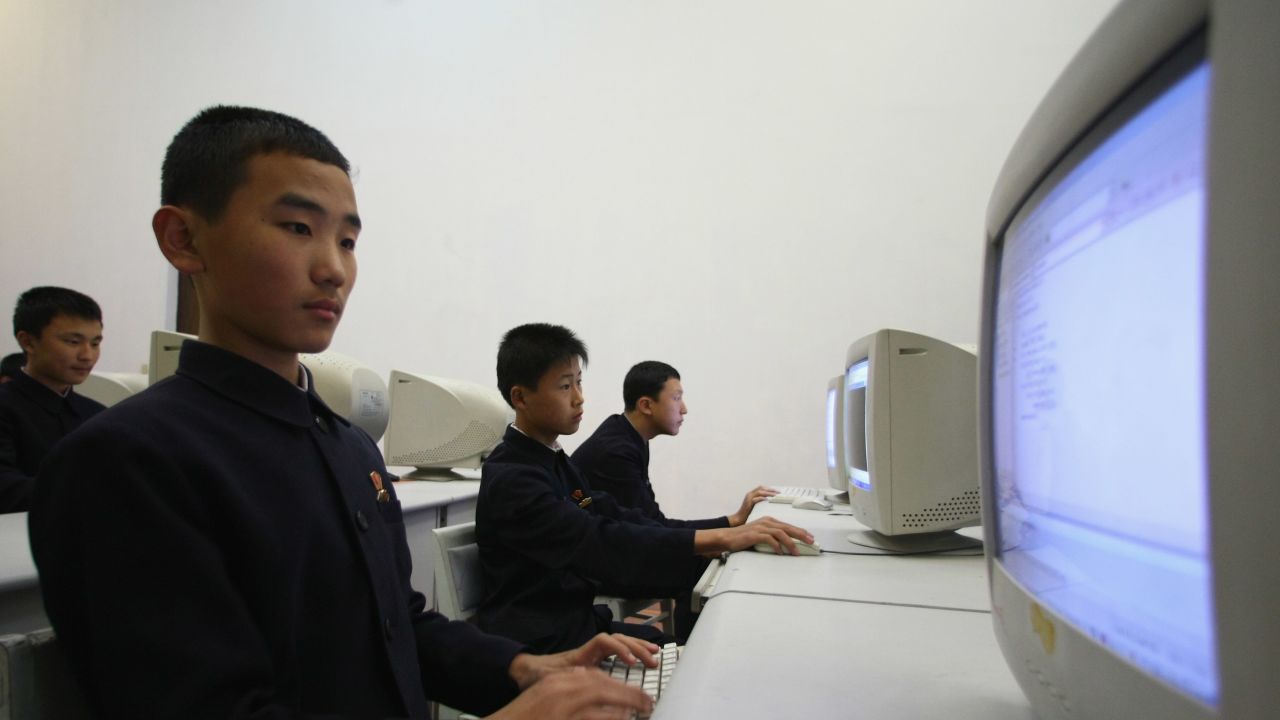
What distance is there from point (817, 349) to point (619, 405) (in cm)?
101

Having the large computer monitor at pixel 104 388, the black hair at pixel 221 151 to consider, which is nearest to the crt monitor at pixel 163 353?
the large computer monitor at pixel 104 388

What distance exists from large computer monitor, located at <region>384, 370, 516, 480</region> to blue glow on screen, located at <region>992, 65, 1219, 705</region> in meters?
2.29

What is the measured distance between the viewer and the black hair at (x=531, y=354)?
160 cm

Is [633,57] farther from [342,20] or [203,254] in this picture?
[203,254]

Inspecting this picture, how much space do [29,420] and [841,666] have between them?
2.44 metres

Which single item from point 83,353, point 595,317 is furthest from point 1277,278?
point 595,317

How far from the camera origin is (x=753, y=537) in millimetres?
1263

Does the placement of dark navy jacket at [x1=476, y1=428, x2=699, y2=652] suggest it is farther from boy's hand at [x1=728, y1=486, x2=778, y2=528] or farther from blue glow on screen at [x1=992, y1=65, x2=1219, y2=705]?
blue glow on screen at [x1=992, y1=65, x2=1219, y2=705]

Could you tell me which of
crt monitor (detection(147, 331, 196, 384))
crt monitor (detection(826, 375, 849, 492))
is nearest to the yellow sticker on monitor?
crt monitor (detection(826, 375, 849, 492))

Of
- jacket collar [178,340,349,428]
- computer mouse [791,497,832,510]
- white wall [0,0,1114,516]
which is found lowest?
computer mouse [791,497,832,510]

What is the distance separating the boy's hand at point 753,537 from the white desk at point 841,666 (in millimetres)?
382

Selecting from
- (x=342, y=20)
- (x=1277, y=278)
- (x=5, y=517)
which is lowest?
(x=5, y=517)

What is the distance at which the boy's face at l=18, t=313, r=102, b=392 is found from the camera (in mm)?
2164

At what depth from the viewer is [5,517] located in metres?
1.65
